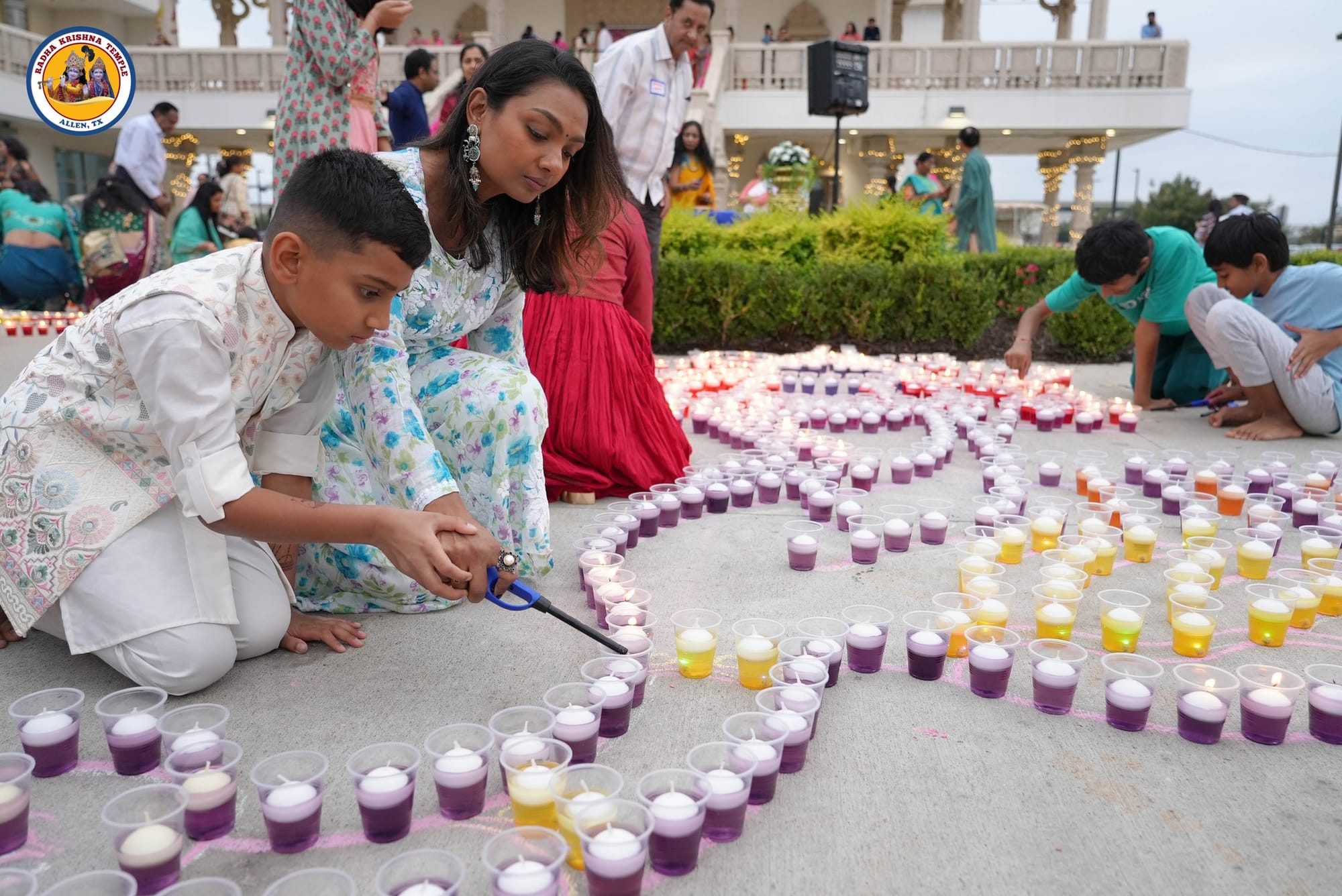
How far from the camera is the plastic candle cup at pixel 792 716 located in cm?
176

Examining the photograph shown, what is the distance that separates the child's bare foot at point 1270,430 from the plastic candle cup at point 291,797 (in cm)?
478

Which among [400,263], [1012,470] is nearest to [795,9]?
[1012,470]

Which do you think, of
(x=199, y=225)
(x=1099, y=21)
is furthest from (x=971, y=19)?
(x=199, y=225)

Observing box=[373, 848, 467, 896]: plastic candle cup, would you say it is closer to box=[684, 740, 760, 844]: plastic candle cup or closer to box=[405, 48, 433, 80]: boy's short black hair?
box=[684, 740, 760, 844]: plastic candle cup

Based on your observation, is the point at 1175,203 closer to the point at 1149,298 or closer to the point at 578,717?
the point at 1149,298

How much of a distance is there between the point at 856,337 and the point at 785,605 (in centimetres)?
565

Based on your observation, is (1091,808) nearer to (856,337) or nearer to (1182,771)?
(1182,771)

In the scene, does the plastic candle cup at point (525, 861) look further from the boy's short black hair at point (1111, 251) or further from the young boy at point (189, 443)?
the boy's short black hair at point (1111, 251)

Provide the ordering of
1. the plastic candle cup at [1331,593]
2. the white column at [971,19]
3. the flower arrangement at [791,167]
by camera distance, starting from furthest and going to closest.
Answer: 1. the white column at [971,19]
2. the flower arrangement at [791,167]
3. the plastic candle cup at [1331,593]

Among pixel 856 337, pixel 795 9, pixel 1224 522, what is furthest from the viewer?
pixel 795 9

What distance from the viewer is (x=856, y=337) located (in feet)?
26.2

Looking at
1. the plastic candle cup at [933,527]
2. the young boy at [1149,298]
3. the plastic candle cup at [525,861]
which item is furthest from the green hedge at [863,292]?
the plastic candle cup at [525,861]

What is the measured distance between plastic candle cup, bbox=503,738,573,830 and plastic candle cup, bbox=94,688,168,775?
0.71m

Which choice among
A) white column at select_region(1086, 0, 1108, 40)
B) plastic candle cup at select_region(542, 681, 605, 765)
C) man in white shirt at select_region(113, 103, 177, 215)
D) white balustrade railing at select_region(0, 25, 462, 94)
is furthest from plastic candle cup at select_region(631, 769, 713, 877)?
white column at select_region(1086, 0, 1108, 40)
